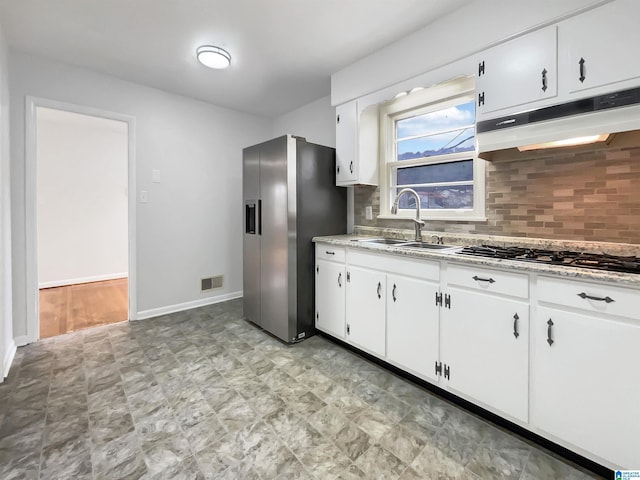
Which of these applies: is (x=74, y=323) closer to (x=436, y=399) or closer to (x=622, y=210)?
(x=436, y=399)

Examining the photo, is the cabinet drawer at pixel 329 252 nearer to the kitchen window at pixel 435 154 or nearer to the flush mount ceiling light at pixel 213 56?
the kitchen window at pixel 435 154

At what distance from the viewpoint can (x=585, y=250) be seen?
5.75 ft

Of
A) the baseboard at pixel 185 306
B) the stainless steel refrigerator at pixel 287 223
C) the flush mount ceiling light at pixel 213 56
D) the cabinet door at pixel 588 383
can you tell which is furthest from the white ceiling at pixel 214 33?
the baseboard at pixel 185 306

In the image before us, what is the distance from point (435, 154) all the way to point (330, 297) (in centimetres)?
158

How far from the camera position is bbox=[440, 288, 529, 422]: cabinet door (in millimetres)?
1536

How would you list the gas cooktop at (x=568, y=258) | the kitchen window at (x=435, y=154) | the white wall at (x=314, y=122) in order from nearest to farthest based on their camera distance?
the gas cooktop at (x=568, y=258) → the kitchen window at (x=435, y=154) → the white wall at (x=314, y=122)

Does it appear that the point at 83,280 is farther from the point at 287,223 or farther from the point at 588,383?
the point at 588,383

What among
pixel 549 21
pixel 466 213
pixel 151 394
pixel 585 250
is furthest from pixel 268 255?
pixel 549 21

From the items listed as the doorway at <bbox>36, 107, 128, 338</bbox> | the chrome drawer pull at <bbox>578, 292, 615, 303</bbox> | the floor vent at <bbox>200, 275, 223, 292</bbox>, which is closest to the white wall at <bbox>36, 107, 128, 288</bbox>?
the doorway at <bbox>36, 107, 128, 338</bbox>

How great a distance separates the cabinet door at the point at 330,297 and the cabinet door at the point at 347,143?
87 centimetres

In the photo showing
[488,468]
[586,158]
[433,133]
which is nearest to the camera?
[488,468]

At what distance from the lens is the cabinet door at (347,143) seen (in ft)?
9.31

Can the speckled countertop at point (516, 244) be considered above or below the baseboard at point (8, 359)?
above

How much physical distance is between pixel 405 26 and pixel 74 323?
4.24 m
